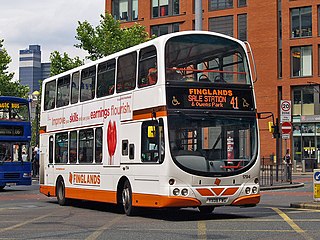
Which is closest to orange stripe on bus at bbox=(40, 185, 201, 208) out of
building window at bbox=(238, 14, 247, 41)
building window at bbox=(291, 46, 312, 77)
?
building window at bbox=(291, 46, 312, 77)

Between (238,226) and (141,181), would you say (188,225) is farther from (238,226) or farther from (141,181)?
(141,181)

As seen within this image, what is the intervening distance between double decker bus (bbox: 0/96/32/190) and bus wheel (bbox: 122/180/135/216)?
14212 millimetres

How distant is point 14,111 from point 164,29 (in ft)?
138

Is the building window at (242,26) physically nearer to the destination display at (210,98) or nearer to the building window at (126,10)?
the building window at (126,10)

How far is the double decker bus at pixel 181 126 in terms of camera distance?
622 inches

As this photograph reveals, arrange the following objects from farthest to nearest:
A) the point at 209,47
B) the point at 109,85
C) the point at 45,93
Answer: the point at 45,93
the point at 109,85
the point at 209,47

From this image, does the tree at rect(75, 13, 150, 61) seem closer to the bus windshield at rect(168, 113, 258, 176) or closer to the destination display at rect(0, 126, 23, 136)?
the destination display at rect(0, 126, 23, 136)

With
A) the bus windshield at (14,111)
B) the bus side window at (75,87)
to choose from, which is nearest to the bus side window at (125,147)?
the bus side window at (75,87)

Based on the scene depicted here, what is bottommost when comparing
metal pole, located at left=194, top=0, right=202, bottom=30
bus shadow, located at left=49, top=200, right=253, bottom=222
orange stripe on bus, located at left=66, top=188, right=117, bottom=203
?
bus shadow, located at left=49, top=200, right=253, bottom=222

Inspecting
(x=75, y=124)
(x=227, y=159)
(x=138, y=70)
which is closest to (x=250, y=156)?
(x=227, y=159)

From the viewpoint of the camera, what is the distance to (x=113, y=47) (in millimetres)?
50719

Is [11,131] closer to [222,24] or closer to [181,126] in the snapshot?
[181,126]

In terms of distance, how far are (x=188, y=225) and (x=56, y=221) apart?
140 inches

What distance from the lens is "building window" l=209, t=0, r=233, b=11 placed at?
67.5m
